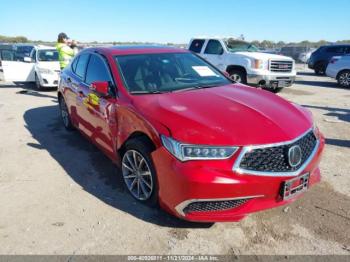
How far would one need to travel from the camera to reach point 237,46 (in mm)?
12266

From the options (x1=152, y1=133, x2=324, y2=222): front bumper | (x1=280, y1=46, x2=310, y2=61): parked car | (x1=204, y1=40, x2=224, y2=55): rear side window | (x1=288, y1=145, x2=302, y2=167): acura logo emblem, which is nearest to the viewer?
(x1=152, y1=133, x2=324, y2=222): front bumper

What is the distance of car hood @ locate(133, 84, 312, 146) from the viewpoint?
9.89 feet

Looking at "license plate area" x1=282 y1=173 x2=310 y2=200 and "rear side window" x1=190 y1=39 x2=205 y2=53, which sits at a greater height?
"rear side window" x1=190 y1=39 x2=205 y2=53

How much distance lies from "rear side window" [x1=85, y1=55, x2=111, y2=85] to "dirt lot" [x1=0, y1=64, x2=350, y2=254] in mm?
1235

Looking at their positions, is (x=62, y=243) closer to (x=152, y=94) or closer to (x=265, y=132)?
(x=152, y=94)

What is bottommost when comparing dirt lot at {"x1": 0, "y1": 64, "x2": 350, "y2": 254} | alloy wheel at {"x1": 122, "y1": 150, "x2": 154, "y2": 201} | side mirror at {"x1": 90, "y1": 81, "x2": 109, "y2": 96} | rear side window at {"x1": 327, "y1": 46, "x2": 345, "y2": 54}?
dirt lot at {"x1": 0, "y1": 64, "x2": 350, "y2": 254}

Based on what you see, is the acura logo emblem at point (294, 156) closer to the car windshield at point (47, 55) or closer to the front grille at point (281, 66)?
the front grille at point (281, 66)

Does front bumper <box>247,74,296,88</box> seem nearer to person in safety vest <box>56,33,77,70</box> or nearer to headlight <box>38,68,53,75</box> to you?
person in safety vest <box>56,33,77,70</box>

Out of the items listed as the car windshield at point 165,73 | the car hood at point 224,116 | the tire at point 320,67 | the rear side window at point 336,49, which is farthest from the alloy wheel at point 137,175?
the tire at point 320,67

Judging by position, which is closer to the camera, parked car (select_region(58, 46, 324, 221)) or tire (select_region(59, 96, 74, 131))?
parked car (select_region(58, 46, 324, 221))

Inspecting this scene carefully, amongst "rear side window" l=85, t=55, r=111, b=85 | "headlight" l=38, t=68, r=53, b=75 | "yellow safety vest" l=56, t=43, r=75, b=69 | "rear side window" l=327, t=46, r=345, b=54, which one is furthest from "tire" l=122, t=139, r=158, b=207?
"rear side window" l=327, t=46, r=345, b=54

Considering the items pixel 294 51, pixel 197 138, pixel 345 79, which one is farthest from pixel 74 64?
pixel 294 51

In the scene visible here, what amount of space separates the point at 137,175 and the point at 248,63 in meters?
8.12

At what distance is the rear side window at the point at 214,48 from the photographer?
12.0 meters
